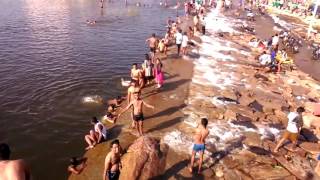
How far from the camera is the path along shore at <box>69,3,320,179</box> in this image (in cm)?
1295

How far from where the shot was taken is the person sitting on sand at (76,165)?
12766 millimetres

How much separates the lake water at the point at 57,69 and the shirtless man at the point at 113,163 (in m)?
3.27

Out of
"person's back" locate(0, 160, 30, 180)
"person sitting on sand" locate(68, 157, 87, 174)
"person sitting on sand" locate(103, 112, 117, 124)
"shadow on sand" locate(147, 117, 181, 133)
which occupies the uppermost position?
"person's back" locate(0, 160, 30, 180)

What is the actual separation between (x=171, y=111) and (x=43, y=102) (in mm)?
7178

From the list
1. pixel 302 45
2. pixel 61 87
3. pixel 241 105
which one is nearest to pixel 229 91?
pixel 241 105

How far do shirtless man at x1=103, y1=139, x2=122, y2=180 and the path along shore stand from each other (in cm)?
161

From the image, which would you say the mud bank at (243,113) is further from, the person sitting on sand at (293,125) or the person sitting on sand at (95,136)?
the person sitting on sand at (95,136)

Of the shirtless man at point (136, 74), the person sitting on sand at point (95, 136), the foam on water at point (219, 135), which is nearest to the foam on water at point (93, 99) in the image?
the shirtless man at point (136, 74)

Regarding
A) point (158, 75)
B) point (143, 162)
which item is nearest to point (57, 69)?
point (158, 75)

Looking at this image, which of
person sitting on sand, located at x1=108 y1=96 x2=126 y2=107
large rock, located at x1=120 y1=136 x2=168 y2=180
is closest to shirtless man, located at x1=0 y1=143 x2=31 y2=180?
large rock, located at x1=120 y1=136 x2=168 y2=180

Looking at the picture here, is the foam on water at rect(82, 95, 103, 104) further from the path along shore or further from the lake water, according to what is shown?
the path along shore

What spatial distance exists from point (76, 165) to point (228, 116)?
758 cm

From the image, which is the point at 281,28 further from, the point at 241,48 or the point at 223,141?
the point at 223,141

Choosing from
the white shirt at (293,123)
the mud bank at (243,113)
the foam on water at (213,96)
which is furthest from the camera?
the foam on water at (213,96)
